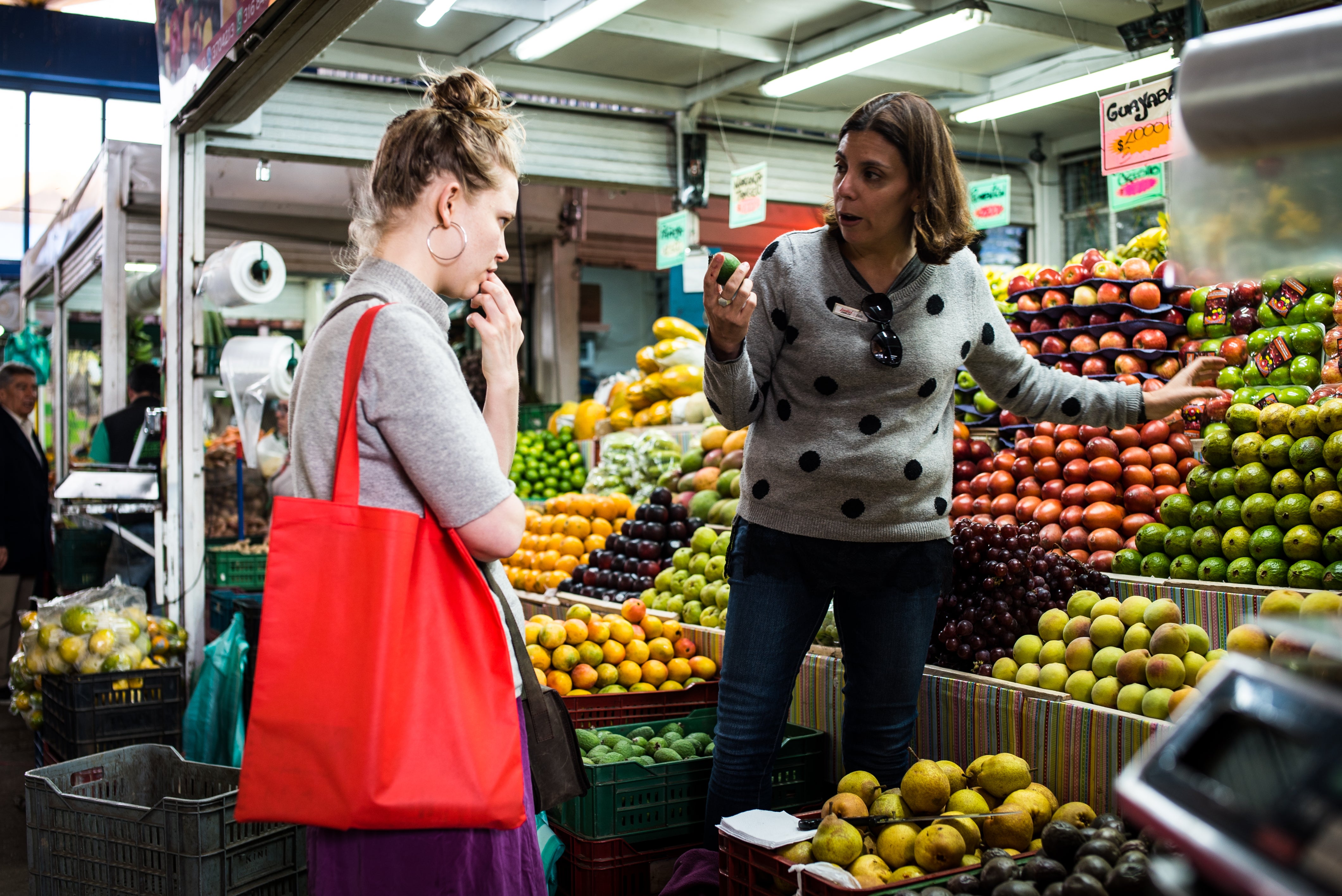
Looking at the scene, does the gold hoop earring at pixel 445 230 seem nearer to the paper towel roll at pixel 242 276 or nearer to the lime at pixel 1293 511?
the lime at pixel 1293 511

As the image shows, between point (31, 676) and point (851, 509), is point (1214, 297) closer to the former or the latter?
point (851, 509)

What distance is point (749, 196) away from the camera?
316 inches

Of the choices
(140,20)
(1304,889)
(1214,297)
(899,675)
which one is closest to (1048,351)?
(1214,297)

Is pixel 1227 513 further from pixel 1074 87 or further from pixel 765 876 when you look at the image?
pixel 1074 87

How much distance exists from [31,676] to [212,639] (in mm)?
1777

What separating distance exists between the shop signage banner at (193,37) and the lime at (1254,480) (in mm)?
3246

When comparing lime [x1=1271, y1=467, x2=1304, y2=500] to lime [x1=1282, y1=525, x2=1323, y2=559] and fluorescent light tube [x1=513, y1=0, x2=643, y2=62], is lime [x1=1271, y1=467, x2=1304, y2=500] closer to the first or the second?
lime [x1=1282, y1=525, x2=1323, y2=559]

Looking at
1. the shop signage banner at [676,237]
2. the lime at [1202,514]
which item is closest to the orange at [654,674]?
the lime at [1202,514]

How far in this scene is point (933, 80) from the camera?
8.84m

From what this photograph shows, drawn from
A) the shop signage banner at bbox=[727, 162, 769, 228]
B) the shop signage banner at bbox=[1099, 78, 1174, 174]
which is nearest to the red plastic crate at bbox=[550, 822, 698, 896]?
the shop signage banner at bbox=[1099, 78, 1174, 174]

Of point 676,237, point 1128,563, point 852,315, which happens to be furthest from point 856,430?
point 676,237

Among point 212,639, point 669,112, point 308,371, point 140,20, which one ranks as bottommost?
point 212,639

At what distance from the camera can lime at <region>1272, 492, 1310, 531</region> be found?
307 centimetres

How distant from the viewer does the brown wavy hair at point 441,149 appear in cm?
158
